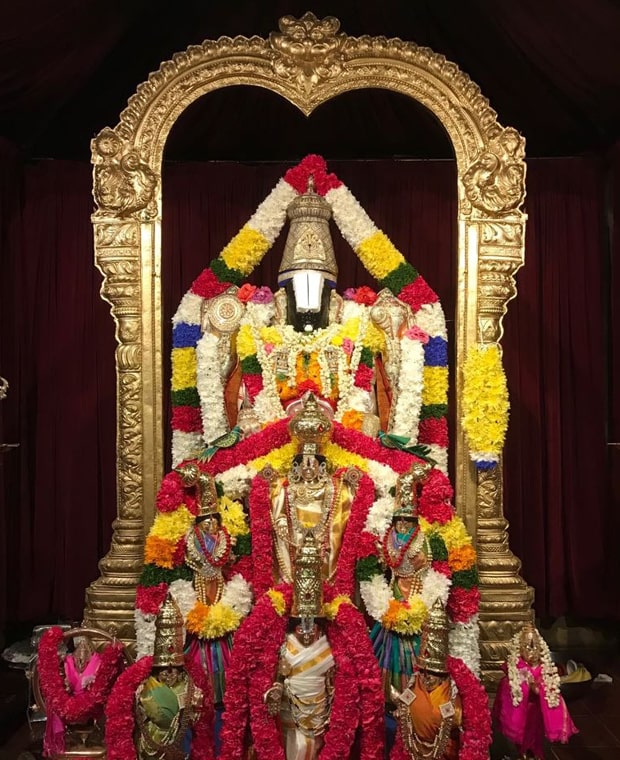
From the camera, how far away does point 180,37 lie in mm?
4797

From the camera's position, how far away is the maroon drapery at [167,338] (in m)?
5.30

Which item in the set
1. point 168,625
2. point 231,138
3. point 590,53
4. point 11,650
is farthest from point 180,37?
point 11,650

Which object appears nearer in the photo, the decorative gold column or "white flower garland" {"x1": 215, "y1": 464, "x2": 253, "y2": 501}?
"white flower garland" {"x1": 215, "y1": 464, "x2": 253, "y2": 501}

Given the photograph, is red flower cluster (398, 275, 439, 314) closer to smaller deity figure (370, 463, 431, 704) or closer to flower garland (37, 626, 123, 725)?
smaller deity figure (370, 463, 431, 704)

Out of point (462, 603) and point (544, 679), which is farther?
point (462, 603)

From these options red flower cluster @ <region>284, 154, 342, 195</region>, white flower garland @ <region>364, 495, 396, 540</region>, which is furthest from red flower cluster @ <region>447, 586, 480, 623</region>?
red flower cluster @ <region>284, 154, 342, 195</region>

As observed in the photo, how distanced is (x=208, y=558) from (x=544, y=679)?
159cm

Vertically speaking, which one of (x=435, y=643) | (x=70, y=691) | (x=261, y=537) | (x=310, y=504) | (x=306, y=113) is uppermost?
(x=306, y=113)

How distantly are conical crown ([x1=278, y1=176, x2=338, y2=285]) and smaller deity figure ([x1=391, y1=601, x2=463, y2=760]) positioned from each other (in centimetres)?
212

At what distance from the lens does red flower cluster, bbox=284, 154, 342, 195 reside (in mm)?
4805

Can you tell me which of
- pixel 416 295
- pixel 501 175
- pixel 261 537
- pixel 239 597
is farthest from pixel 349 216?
pixel 239 597

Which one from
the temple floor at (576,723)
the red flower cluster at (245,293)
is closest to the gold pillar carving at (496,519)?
the temple floor at (576,723)

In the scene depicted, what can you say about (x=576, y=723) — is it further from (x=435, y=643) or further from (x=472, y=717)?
(x=435, y=643)

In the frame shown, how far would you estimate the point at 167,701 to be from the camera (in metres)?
3.29
